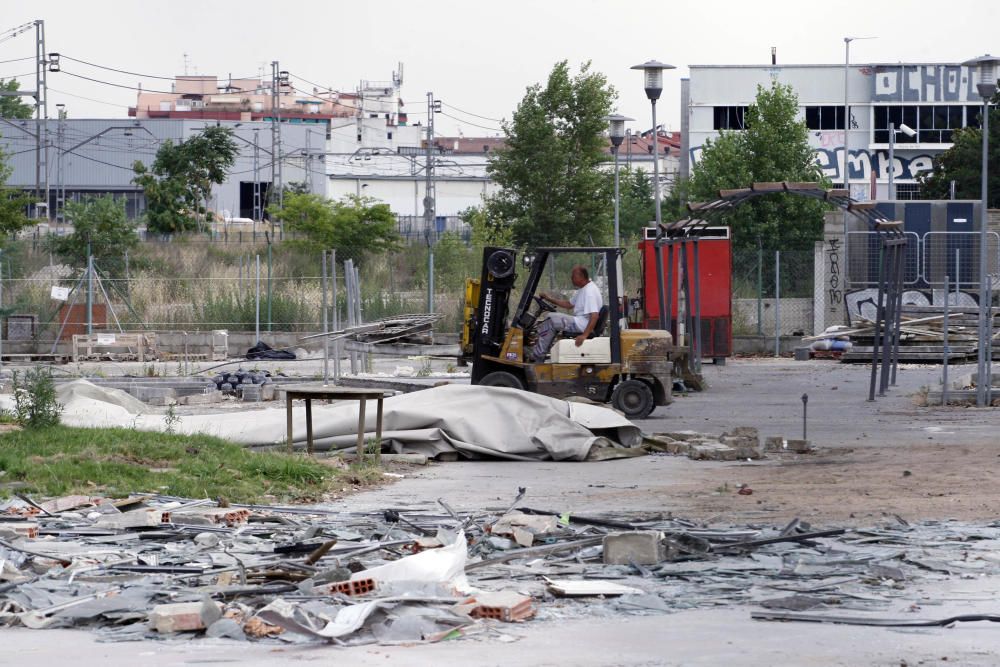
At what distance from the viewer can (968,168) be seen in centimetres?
5156

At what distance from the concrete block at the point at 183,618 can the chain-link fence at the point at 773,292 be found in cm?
2811

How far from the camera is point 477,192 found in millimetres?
102812

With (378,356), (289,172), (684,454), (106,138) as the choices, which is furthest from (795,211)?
(289,172)

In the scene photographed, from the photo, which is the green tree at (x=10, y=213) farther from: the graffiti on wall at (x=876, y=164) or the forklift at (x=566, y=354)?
the graffiti on wall at (x=876, y=164)

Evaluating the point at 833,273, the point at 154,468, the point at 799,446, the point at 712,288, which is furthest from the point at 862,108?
the point at 154,468

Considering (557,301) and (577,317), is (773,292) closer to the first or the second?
(557,301)

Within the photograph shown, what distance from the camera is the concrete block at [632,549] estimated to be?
8219mm

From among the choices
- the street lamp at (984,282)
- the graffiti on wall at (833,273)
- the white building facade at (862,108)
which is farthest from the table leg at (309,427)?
the white building facade at (862,108)

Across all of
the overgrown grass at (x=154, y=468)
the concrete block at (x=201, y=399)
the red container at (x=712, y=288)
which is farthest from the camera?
the red container at (x=712, y=288)

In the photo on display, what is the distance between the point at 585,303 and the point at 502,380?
1.58 metres

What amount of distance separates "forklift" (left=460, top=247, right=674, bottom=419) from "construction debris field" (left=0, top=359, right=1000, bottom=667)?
0.70m

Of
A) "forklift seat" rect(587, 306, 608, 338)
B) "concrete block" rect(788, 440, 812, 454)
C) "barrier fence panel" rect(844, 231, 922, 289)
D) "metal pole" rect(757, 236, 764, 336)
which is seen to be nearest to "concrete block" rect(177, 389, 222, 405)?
"forklift seat" rect(587, 306, 608, 338)

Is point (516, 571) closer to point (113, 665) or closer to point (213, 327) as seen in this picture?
point (113, 665)

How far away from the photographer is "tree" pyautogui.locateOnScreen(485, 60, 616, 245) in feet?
156
